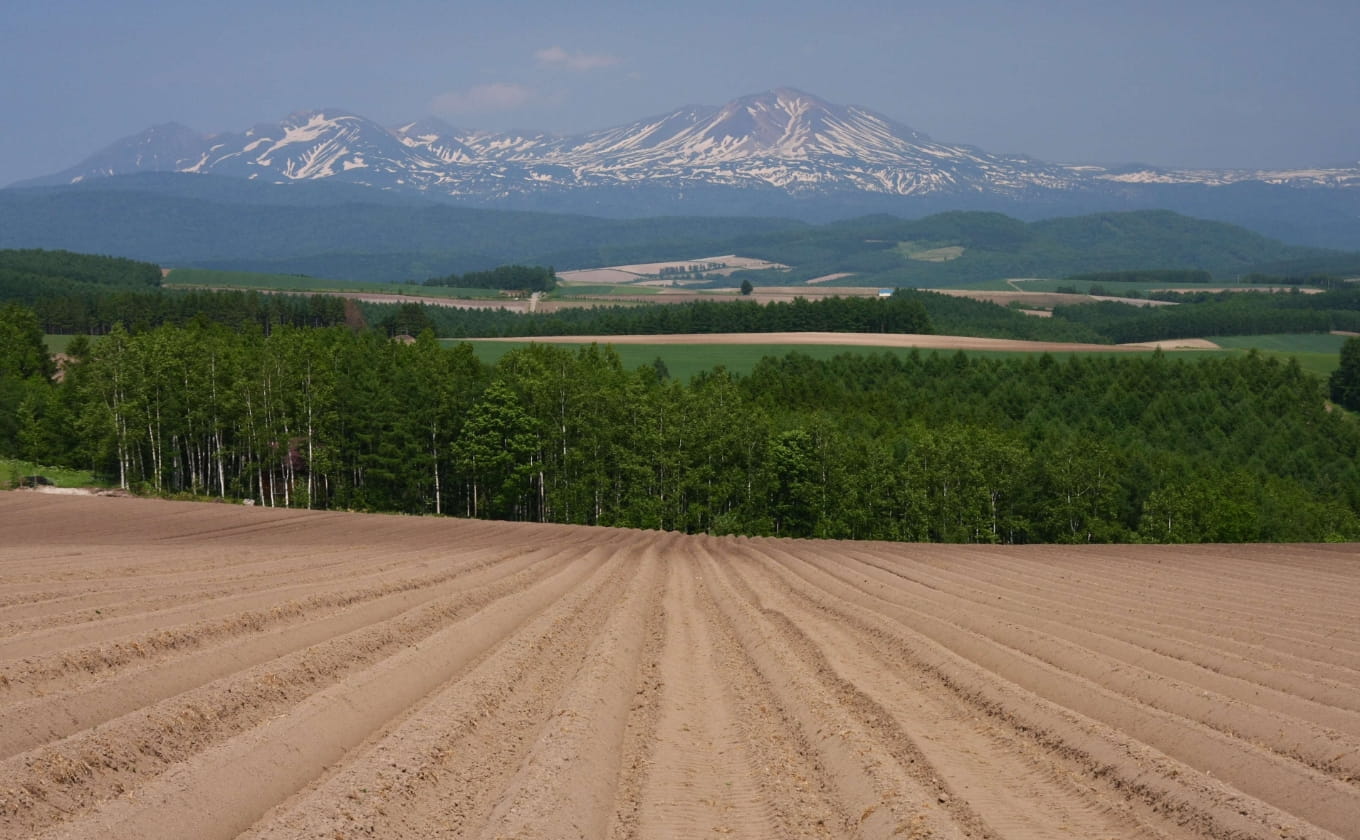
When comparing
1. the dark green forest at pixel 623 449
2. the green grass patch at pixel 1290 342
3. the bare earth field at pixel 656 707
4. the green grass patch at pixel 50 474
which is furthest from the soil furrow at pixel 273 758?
the green grass patch at pixel 1290 342

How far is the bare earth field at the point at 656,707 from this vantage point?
11.5 m

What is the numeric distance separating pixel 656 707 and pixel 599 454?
53.7m

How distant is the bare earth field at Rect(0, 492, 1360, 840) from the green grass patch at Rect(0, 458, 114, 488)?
4252cm

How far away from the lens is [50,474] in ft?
238

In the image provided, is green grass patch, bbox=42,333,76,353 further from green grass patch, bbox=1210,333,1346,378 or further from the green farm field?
green grass patch, bbox=1210,333,1346,378

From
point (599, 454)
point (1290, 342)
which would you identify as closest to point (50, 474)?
point (599, 454)

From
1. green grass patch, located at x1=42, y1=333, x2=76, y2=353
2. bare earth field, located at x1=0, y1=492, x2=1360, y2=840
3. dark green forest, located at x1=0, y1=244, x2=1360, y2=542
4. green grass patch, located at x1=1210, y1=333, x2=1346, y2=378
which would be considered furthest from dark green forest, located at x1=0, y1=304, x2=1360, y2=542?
green grass patch, located at x1=1210, y1=333, x2=1346, y2=378

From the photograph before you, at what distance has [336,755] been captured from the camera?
1336 centimetres

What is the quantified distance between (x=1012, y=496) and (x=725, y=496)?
1791 centimetres

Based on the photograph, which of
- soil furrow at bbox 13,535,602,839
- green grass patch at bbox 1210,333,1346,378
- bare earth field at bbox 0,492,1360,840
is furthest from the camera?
green grass patch at bbox 1210,333,1346,378

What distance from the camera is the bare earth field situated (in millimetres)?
11461

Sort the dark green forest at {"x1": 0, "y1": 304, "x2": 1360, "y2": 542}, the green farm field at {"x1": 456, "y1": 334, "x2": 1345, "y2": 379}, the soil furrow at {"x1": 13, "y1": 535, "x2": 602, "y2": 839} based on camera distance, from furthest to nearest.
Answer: the green farm field at {"x1": 456, "y1": 334, "x2": 1345, "y2": 379} → the dark green forest at {"x1": 0, "y1": 304, "x2": 1360, "y2": 542} → the soil furrow at {"x1": 13, "y1": 535, "x2": 602, "y2": 839}

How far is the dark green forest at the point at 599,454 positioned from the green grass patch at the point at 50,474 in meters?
1.31

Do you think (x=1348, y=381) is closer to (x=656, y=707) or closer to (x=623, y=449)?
(x=623, y=449)
